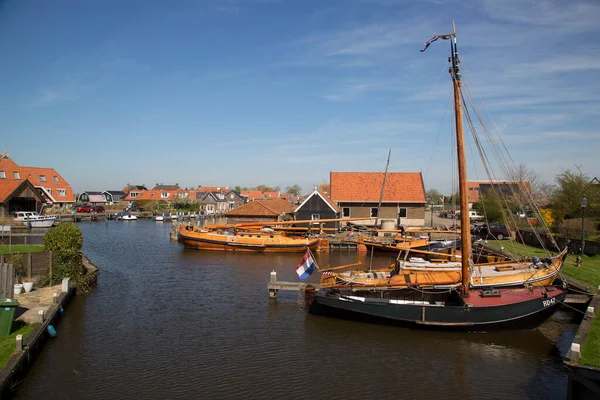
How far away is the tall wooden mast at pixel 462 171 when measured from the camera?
1853cm

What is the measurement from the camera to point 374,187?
5300 cm

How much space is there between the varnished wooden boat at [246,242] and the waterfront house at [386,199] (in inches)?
475

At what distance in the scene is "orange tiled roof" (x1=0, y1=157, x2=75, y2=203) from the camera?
66925 mm

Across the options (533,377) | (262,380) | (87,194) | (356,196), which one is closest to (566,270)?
(533,377)

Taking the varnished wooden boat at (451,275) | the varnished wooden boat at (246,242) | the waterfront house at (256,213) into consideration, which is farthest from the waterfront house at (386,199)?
the varnished wooden boat at (451,275)

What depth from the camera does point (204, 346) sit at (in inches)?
657

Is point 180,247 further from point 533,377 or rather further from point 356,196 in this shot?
point 533,377

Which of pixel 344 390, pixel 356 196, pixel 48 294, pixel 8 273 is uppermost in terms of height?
pixel 356 196

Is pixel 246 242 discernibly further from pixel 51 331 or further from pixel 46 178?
pixel 46 178

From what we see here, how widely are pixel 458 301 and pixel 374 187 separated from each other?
114 feet

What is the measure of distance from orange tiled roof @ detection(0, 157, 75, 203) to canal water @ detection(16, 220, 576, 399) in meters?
53.3

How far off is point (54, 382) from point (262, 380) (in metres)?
6.03

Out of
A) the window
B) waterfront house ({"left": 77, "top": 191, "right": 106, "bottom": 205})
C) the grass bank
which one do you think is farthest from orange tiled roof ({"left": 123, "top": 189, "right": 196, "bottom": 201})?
the grass bank

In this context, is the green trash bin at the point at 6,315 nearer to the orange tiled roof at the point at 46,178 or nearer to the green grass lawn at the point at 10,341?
the green grass lawn at the point at 10,341
